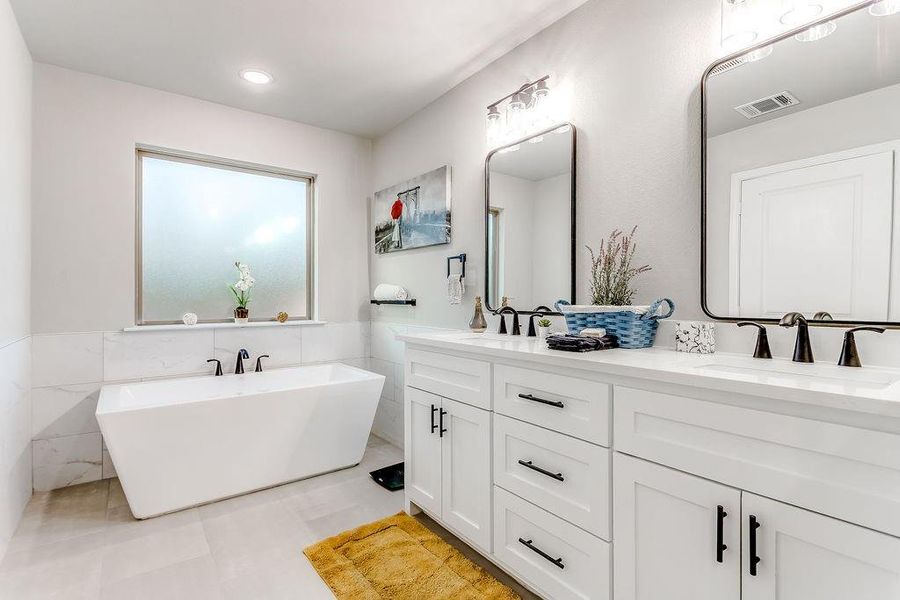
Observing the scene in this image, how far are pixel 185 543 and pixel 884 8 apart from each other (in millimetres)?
3258

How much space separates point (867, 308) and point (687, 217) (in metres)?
0.61

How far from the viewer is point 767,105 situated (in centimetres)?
149

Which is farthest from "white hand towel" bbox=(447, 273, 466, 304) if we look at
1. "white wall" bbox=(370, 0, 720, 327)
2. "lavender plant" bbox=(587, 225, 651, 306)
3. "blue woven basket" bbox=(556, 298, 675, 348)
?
"blue woven basket" bbox=(556, 298, 675, 348)

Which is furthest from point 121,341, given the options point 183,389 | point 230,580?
point 230,580

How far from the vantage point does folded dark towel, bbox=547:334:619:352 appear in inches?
61.9

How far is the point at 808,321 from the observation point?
1395 millimetres

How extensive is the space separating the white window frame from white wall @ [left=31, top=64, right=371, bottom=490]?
0.30 feet

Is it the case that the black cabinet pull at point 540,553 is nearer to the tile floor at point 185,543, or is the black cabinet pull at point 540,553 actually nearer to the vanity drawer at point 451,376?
the tile floor at point 185,543

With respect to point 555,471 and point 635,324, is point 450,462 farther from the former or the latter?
point 635,324

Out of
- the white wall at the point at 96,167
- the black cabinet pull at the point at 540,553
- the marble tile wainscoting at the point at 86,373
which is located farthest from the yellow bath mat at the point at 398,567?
the white wall at the point at 96,167

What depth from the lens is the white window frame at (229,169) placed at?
302 centimetres

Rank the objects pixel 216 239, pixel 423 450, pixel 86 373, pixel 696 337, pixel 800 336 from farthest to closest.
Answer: pixel 216 239, pixel 86 373, pixel 423 450, pixel 696 337, pixel 800 336

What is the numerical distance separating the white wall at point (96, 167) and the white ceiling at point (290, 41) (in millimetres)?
143

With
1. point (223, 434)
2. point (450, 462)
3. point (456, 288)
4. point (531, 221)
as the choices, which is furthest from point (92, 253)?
point (531, 221)
